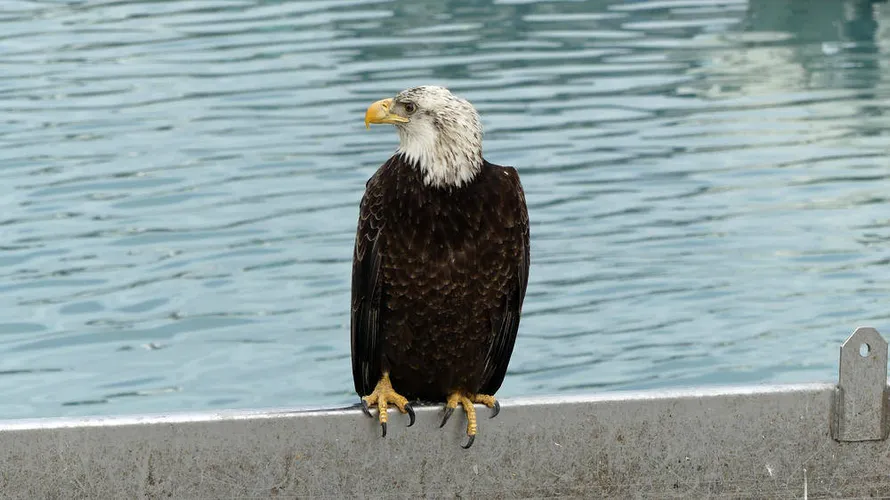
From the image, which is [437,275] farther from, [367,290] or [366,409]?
[366,409]

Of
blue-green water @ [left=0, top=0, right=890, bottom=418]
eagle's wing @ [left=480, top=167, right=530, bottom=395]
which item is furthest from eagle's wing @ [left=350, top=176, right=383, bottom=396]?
blue-green water @ [left=0, top=0, right=890, bottom=418]

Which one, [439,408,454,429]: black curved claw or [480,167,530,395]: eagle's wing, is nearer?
[439,408,454,429]: black curved claw

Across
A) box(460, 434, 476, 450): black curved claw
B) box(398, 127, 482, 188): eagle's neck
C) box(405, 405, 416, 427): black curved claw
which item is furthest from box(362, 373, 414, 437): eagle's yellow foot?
box(398, 127, 482, 188): eagle's neck

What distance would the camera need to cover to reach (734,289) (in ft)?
23.9

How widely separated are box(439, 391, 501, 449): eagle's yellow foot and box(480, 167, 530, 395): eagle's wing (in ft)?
0.44

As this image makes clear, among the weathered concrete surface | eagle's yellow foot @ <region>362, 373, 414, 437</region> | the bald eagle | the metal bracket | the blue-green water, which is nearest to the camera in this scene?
the weathered concrete surface

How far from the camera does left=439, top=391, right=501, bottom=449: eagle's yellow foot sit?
3334 millimetres

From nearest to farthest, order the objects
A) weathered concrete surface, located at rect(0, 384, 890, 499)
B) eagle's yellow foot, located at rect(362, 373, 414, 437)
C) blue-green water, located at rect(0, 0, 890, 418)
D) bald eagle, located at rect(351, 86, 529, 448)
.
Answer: weathered concrete surface, located at rect(0, 384, 890, 499)
eagle's yellow foot, located at rect(362, 373, 414, 437)
bald eagle, located at rect(351, 86, 529, 448)
blue-green water, located at rect(0, 0, 890, 418)

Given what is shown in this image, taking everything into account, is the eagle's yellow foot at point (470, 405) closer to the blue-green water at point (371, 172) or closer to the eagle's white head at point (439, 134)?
the eagle's white head at point (439, 134)

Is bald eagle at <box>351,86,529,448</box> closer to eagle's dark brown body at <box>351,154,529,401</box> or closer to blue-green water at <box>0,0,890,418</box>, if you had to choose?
eagle's dark brown body at <box>351,154,529,401</box>

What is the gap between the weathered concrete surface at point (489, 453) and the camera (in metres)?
3.12

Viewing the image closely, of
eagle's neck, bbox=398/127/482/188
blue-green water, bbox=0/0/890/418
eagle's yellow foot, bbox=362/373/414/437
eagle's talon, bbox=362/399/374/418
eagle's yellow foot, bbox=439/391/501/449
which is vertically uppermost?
eagle's neck, bbox=398/127/482/188

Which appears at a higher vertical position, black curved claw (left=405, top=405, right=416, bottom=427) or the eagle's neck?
the eagle's neck

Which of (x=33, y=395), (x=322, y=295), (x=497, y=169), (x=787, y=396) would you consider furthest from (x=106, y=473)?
(x=322, y=295)
